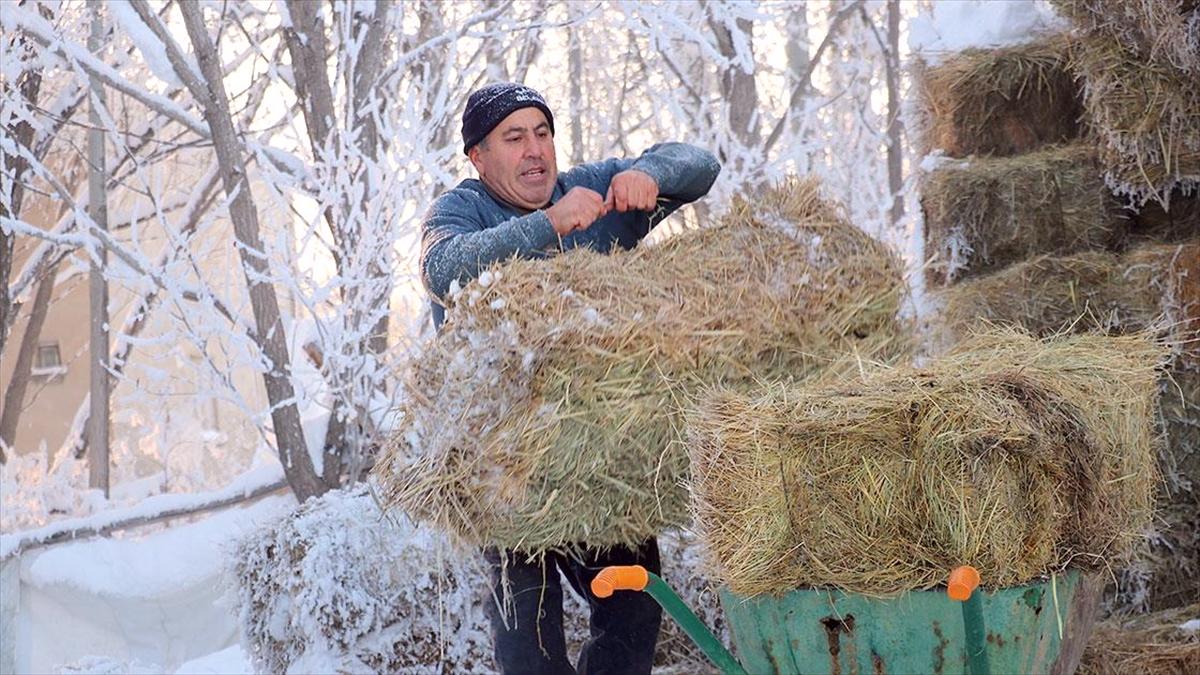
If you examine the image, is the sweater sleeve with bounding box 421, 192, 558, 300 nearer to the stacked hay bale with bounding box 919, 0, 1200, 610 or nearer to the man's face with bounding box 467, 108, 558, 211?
the man's face with bounding box 467, 108, 558, 211

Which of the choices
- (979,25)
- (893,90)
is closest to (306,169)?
(979,25)

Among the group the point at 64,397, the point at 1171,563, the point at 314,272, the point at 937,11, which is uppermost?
the point at 937,11

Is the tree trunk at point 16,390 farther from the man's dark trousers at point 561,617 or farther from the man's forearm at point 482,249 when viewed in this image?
the man's dark trousers at point 561,617

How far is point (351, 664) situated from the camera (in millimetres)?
4461

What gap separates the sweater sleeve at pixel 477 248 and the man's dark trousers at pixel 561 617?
2.07 ft

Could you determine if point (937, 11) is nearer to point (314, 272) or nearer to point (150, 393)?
point (314, 272)

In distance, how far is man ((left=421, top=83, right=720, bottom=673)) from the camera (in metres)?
3.18

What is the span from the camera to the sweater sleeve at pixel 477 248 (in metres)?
3.13

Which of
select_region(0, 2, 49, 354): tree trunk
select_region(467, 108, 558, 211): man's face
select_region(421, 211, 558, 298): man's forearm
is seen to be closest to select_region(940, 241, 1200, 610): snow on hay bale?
select_region(467, 108, 558, 211): man's face

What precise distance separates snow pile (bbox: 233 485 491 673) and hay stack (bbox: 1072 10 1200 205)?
2407 mm

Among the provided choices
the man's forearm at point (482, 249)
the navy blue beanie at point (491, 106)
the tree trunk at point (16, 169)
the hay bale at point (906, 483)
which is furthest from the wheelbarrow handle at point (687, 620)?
the tree trunk at point (16, 169)

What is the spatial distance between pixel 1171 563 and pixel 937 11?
220cm

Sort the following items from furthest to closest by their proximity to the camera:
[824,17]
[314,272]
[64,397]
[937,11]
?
1. [64,397]
2. [824,17]
3. [314,272]
4. [937,11]

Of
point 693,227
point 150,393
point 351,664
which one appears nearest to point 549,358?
Result: point 693,227
